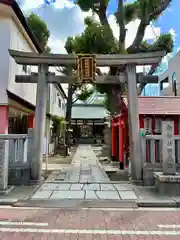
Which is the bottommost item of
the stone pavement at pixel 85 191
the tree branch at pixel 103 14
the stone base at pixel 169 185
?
the stone pavement at pixel 85 191

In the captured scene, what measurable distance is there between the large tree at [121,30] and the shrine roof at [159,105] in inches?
87.9

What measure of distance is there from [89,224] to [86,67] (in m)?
5.67

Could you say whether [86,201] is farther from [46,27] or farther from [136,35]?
[46,27]

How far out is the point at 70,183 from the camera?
8.56 m

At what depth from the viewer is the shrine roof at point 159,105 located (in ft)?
38.7

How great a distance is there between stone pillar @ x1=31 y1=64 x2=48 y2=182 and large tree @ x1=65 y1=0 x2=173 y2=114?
19.1 feet

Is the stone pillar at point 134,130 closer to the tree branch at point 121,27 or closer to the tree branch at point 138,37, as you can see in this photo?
the tree branch at point 121,27

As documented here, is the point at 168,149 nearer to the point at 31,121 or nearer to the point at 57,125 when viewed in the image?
the point at 31,121

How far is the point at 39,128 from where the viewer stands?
8.70 metres

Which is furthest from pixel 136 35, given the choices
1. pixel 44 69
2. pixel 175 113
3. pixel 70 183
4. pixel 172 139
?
pixel 70 183

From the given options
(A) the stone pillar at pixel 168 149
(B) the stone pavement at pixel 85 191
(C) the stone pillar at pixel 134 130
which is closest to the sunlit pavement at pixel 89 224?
(B) the stone pavement at pixel 85 191

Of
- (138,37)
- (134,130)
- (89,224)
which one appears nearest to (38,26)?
(138,37)

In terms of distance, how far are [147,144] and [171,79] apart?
14390mm

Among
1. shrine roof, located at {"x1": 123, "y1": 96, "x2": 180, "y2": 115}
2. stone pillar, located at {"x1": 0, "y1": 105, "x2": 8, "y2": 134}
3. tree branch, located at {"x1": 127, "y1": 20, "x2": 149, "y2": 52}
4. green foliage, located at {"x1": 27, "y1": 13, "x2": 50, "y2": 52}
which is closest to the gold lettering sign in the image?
shrine roof, located at {"x1": 123, "y1": 96, "x2": 180, "y2": 115}
